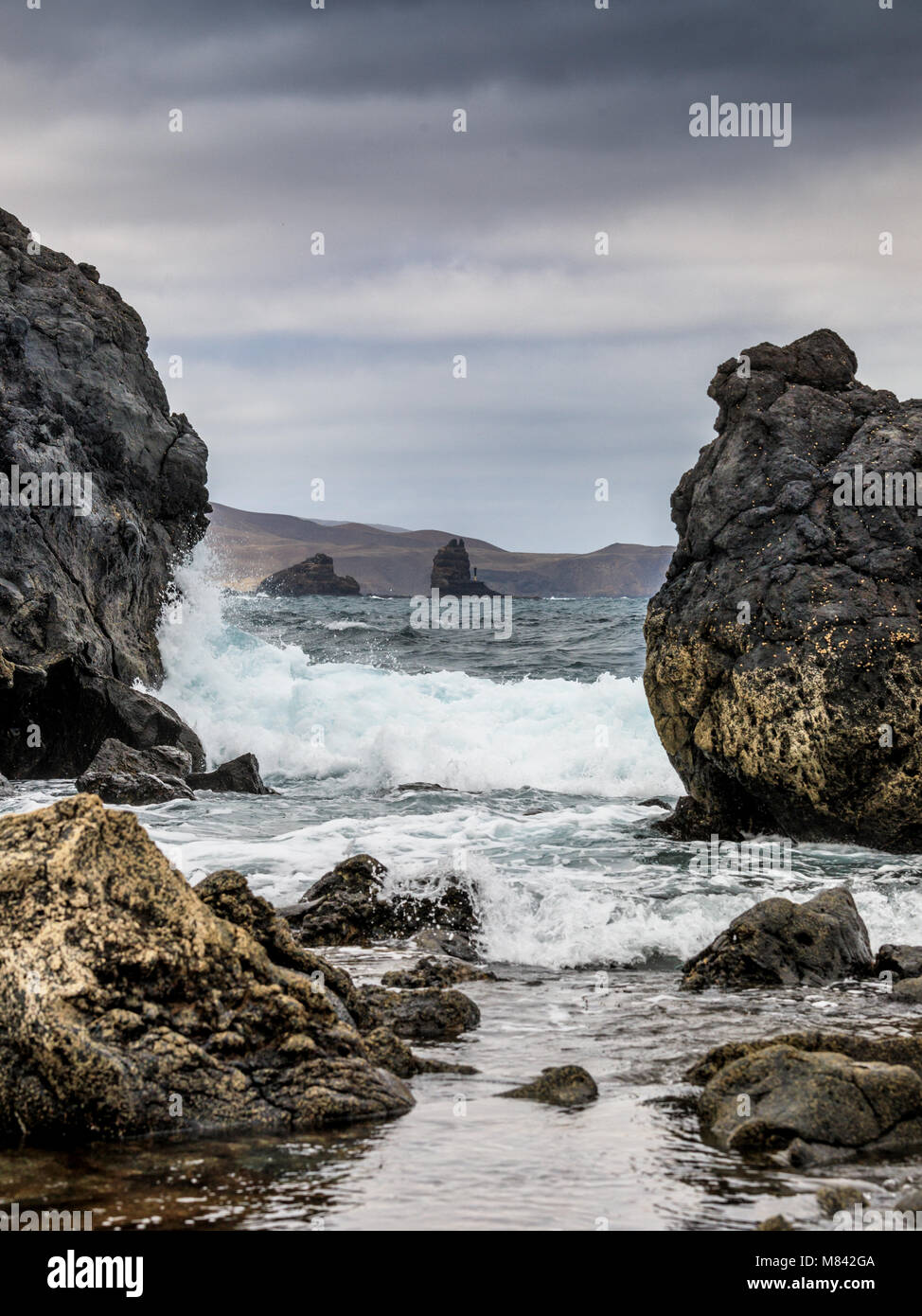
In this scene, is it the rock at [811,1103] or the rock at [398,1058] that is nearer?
the rock at [811,1103]

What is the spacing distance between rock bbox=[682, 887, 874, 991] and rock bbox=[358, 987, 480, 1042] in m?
1.81

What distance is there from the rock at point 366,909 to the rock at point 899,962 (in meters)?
3.32

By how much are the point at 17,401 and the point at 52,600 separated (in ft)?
14.2

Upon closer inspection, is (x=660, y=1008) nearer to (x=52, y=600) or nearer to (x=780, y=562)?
(x=780, y=562)

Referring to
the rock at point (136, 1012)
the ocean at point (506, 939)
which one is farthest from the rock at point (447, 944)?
the rock at point (136, 1012)

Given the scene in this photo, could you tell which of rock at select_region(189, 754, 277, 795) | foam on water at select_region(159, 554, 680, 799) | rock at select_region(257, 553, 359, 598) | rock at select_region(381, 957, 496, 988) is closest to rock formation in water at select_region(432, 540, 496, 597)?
rock at select_region(257, 553, 359, 598)

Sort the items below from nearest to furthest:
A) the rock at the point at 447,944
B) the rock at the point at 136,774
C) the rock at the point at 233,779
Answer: the rock at the point at 447,944 < the rock at the point at 136,774 < the rock at the point at 233,779

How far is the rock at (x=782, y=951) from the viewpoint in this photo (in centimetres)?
797

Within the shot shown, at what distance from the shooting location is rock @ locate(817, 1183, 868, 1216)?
4121 millimetres

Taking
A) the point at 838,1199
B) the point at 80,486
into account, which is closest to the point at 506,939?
the point at 838,1199

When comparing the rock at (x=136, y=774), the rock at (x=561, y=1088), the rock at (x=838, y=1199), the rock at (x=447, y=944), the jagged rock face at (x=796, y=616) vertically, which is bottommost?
the rock at (x=447, y=944)

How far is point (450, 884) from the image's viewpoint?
10.4 metres

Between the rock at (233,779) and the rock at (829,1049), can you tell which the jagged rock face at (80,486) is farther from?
the rock at (829,1049)

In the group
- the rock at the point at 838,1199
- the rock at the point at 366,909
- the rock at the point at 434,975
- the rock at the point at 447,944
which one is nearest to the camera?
the rock at the point at 838,1199
